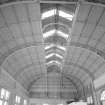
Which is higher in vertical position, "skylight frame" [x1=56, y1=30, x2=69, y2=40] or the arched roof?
"skylight frame" [x1=56, y1=30, x2=69, y2=40]

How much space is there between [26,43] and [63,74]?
2145 cm

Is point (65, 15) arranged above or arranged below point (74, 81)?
above

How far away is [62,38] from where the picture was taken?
23.5m

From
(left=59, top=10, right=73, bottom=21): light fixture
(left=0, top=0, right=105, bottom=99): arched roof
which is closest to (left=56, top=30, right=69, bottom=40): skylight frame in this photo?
(left=0, top=0, right=105, bottom=99): arched roof

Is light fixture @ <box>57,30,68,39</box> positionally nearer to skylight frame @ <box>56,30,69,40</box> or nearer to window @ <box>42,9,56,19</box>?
skylight frame @ <box>56,30,69,40</box>

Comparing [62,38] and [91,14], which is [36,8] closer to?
[91,14]

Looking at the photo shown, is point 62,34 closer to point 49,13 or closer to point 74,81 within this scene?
point 49,13

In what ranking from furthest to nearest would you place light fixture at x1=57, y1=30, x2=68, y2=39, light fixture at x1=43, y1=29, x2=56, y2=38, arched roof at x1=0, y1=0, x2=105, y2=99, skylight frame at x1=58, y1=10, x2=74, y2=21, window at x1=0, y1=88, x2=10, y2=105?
1. window at x1=0, y1=88, x2=10, y2=105
2. light fixture at x1=57, y1=30, x2=68, y2=39
3. light fixture at x1=43, y1=29, x2=56, y2=38
4. skylight frame at x1=58, y1=10, x2=74, y2=21
5. arched roof at x1=0, y1=0, x2=105, y2=99

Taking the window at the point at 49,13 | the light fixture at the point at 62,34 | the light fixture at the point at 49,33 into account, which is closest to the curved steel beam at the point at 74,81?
the light fixture at the point at 62,34

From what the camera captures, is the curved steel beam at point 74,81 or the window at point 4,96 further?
the curved steel beam at point 74,81

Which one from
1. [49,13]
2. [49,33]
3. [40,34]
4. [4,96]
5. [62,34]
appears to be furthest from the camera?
[4,96]

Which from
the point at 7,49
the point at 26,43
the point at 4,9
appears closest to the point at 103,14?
the point at 4,9

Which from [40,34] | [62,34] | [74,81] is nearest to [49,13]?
[40,34]

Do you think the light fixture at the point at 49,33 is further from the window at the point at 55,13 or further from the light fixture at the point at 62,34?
the window at the point at 55,13
